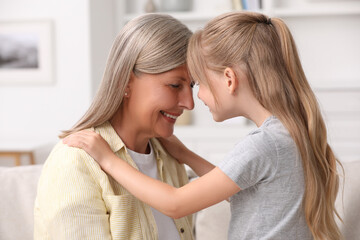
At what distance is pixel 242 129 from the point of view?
482 centimetres

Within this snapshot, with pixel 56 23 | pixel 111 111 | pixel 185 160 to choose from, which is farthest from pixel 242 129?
pixel 111 111

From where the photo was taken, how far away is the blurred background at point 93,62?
485cm

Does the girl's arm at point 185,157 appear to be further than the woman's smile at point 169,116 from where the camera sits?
Yes

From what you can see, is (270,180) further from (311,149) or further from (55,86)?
(55,86)

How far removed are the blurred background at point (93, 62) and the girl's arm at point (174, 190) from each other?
3246 mm

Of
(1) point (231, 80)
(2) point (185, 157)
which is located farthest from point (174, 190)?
(2) point (185, 157)

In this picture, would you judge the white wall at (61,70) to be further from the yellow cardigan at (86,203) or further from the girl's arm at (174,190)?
the girl's arm at (174,190)

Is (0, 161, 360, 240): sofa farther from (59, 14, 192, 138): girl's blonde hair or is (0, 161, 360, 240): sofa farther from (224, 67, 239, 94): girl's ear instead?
(224, 67, 239, 94): girl's ear

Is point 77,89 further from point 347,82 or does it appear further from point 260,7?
point 347,82

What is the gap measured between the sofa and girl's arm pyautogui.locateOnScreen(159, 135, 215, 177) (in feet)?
0.52

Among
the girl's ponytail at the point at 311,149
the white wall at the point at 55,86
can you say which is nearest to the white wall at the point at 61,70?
the white wall at the point at 55,86

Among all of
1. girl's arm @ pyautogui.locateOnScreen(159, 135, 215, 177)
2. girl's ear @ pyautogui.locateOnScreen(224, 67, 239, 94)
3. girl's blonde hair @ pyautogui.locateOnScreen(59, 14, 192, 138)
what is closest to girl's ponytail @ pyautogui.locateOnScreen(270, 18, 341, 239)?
girl's ear @ pyautogui.locateOnScreen(224, 67, 239, 94)

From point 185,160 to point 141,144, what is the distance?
210 millimetres

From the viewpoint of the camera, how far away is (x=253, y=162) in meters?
1.45
